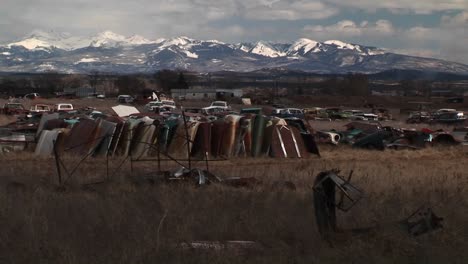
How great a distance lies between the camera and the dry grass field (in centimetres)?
607

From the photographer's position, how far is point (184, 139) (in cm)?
2092

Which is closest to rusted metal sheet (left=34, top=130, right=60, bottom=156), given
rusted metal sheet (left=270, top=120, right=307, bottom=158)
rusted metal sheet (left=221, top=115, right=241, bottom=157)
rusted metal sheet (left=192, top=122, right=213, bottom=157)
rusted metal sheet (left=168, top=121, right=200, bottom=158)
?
rusted metal sheet (left=168, top=121, right=200, bottom=158)

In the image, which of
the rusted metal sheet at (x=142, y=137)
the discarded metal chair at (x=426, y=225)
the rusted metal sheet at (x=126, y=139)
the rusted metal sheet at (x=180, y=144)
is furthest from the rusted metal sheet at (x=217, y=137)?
the discarded metal chair at (x=426, y=225)

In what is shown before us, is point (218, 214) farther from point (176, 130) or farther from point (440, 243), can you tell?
point (176, 130)

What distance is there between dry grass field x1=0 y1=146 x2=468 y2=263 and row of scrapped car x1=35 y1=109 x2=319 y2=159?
8921 millimetres

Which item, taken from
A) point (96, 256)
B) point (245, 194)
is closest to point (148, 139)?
point (245, 194)

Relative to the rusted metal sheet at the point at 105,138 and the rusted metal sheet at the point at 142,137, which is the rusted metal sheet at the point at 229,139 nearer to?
the rusted metal sheet at the point at 142,137

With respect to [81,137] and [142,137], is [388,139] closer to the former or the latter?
[142,137]

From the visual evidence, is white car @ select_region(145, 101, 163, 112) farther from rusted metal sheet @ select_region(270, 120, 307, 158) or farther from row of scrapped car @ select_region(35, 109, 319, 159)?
rusted metal sheet @ select_region(270, 120, 307, 158)

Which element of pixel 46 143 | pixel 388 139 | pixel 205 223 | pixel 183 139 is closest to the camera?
pixel 205 223

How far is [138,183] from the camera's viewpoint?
1127cm

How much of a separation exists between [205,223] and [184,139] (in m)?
13.5

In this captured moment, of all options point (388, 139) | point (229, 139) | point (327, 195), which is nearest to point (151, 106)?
point (388, 139)

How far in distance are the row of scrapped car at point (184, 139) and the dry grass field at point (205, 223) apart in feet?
29.3
